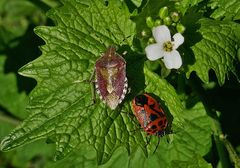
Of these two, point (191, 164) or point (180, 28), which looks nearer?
point (180, 28)

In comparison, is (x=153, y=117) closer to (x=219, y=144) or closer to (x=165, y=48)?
(x=165, y=48)

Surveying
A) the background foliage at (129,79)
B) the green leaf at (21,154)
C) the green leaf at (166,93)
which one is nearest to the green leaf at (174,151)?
the background foliage at (129,79)

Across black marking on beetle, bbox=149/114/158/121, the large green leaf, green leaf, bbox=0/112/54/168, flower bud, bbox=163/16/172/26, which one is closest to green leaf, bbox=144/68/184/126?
the large green leaf

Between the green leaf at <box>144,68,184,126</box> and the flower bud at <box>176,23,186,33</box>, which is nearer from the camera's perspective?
the flower bud at <box>176,23,186,33</box>

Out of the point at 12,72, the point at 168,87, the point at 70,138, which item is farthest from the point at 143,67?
the point at 12,72

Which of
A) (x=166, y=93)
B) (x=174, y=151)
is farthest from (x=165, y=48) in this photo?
(x=174, y=151)

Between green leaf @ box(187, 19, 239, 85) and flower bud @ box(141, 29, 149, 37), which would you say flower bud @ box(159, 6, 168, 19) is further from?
green leaf @ box(187, 19, 239, 85)
